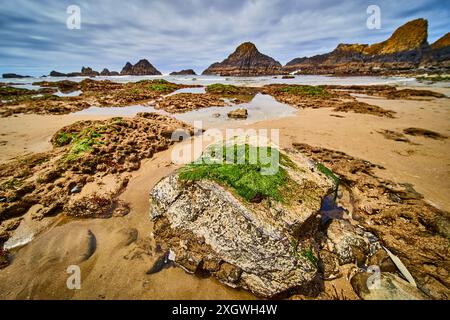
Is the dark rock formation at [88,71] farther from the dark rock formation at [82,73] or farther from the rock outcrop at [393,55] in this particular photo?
the rock outcrop at [393,55]

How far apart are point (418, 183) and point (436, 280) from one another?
349cm

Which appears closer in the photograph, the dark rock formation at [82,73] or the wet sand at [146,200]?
the wet sand at [146,200]

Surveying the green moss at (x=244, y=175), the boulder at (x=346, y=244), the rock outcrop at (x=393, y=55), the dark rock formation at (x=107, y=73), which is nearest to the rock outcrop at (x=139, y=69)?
the dark rock formation at (x=107, y=73)

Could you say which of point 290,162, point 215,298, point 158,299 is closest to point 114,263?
point 158,299

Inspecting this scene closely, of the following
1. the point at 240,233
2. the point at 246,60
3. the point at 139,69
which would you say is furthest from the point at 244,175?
the point at 246,60

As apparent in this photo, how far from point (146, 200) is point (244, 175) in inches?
117

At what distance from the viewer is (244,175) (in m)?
4.05

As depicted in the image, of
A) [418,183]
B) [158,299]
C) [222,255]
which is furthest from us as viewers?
[418,183]

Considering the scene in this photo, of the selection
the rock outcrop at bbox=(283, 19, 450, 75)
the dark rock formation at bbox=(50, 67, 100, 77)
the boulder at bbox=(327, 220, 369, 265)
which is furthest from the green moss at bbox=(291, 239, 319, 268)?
the dark rock formation at bbox=(50, 67, 100, 77)

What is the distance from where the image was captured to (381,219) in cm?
460

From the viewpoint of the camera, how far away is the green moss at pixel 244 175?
12.3 ft

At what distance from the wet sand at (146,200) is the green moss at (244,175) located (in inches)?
64.4

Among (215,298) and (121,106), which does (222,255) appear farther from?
(121,106)

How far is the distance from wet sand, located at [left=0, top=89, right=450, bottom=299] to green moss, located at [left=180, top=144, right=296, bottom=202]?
1.63 metres
